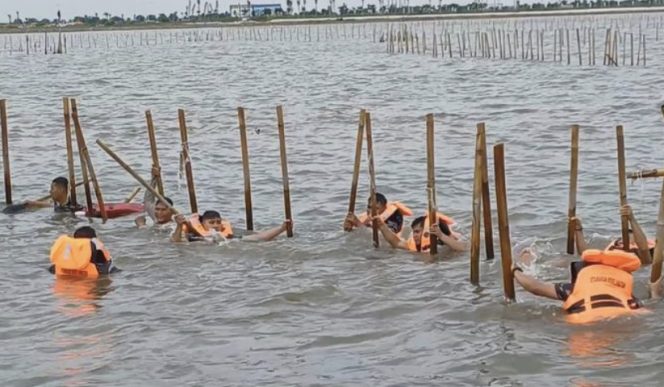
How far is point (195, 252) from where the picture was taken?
613 inches

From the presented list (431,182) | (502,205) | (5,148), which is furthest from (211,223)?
(502,205)

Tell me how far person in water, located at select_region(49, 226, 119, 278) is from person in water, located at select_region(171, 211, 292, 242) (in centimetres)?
203

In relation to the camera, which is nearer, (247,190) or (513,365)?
(513,365)

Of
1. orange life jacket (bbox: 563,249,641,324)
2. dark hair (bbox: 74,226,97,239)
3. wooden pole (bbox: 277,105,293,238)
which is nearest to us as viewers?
orange life jacket (bbox: 563,249,641,324)

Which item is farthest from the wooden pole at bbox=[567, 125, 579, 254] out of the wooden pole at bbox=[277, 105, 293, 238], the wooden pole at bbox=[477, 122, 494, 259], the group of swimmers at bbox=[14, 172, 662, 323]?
the wooden pole at bbox=[277, 105, 293, 238]

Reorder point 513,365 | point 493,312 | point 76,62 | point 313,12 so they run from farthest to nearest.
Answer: point 313,12 → point 76,62 → point 493,312 → point 513,365

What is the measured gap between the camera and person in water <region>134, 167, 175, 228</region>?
16.6m

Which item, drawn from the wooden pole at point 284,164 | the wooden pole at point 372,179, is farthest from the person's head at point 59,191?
the wooden pole at point 372,179

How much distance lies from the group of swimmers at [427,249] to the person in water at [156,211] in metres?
0.02

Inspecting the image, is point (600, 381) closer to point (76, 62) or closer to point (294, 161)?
point (294, 161)

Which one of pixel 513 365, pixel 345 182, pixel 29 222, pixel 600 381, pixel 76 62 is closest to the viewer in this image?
pixel 600 381

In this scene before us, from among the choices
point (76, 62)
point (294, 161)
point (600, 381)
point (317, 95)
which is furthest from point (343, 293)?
point (76, 62)

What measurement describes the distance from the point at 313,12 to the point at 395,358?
174 meters

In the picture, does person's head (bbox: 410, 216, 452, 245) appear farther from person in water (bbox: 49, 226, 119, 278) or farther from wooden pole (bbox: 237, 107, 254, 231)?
person in water (bbox: 49, 226, 119, 278)
